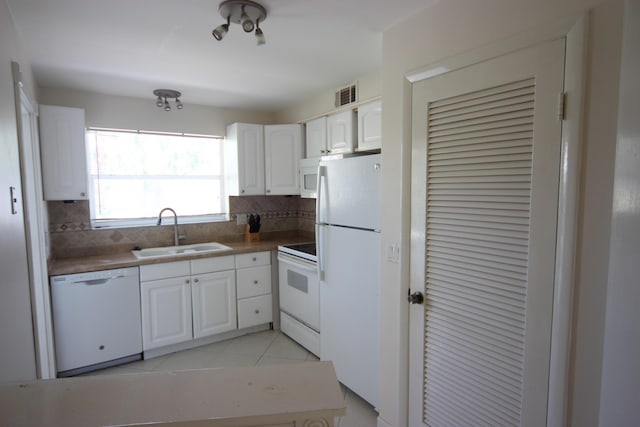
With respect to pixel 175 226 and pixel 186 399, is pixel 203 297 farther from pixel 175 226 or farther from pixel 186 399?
pixel 186 399

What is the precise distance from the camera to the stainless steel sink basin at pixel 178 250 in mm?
3102

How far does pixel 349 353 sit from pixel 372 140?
5.26 feet

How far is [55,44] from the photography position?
2020 millimetres

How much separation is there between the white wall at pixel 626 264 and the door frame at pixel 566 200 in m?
0.17

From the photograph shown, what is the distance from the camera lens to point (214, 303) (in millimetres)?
3188

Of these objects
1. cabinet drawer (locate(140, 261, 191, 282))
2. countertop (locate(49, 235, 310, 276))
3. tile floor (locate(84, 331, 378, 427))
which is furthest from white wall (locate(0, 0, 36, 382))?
tile floor (locate(84, 331, 378, 427))

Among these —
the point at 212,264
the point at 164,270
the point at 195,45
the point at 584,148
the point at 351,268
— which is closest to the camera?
the point at 584,148

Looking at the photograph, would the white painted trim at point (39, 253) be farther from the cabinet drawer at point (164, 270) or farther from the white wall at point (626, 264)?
the white wall at point (626, 264)

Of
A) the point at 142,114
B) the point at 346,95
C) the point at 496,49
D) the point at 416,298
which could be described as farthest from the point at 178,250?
the point at 496,49

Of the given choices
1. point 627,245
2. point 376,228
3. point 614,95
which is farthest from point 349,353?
point 614,95

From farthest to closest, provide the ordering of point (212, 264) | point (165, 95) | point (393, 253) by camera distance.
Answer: point (212, 264)
point (165, 95)
point (393, 253)

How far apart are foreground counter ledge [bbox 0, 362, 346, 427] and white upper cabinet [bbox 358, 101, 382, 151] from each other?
205cm

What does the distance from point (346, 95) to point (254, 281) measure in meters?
1.98

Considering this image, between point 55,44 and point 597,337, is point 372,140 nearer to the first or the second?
point 597,337
